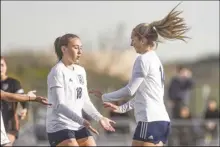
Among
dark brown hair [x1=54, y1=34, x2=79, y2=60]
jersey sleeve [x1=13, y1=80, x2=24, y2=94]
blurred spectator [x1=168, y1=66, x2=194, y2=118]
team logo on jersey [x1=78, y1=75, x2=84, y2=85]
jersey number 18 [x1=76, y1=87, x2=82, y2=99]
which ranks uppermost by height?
dark brown hair [x1=54, y1=34, x2=79, y2=60]

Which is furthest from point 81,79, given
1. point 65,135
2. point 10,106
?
point 10,106

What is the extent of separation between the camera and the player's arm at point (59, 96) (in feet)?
28.4

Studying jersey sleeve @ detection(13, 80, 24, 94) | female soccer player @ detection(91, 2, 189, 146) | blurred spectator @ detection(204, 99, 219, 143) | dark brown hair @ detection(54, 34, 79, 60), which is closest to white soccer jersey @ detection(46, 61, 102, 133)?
dark brown hair @ detection(54, 34, 79, 60)

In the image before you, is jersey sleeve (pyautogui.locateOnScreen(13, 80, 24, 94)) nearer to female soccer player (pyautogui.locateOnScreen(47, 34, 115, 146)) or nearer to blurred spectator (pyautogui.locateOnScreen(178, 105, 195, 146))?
female soccer player (pyautogui.locateOnScreen(47, 34, 115, 146))

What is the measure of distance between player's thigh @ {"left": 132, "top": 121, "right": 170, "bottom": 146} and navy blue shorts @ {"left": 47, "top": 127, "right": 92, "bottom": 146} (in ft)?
2.13

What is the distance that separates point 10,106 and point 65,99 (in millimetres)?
3070

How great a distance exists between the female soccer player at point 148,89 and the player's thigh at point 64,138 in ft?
1.63

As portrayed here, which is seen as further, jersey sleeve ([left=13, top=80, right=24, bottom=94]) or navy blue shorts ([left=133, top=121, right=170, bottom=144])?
jersey sleeve ([left=13, top=80, right=24, bottom=94])

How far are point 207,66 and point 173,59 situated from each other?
1.46 m

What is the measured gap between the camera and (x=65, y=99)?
8773 mm

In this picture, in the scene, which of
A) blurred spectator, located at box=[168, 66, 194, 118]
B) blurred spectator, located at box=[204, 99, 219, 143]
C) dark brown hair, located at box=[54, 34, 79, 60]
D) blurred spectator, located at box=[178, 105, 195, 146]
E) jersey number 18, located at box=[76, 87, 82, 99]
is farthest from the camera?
blurred spectator, located at box=[204, 99, 219, 143]

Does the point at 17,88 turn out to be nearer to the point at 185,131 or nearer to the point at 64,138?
the point at 64,138

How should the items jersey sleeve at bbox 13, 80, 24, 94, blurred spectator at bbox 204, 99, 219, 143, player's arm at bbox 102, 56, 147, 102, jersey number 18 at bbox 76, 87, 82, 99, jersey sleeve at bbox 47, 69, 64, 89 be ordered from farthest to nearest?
1. blurred spectator at bbox 204, 99, 219, 143
2. jersey sleeve at bbox 13, 80, 24, 94
3. jersey number 18 at bbox 76, 87, 82, 99
4. jersey sleeve at bbox 47, 69, 64, 89
5. player's arm at bbox 102, 56, 147, 102

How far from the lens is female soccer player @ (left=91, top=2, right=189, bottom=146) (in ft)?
27.9
